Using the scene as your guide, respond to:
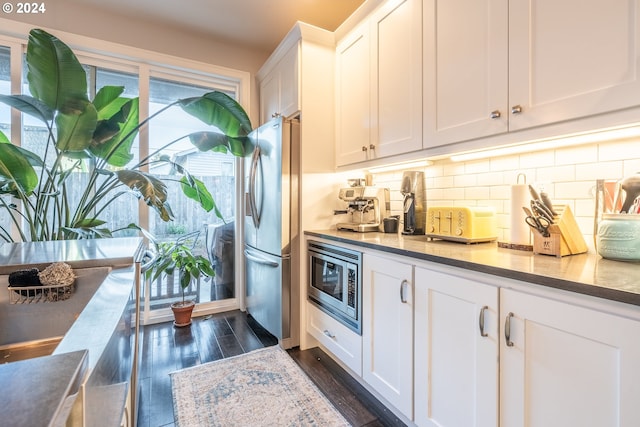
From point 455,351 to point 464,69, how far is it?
1.30 meters

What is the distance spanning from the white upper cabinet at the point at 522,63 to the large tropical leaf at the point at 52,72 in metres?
2.14

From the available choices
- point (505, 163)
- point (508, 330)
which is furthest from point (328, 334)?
point (505, 163)

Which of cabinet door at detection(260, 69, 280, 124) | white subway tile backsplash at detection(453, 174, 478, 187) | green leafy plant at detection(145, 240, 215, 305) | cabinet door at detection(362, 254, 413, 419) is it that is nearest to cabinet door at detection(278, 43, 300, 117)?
cabinet door at detection(260, 69, 280, 124)

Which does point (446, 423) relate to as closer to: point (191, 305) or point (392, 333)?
point (392, 333)

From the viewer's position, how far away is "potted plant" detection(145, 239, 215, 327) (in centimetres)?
264

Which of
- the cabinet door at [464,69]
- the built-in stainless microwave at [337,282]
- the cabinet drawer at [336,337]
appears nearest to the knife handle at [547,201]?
the cabinet door at [464,69]

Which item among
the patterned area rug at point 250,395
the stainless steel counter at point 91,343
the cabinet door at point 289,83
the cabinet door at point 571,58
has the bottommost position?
the patterned area rug at point 250,395

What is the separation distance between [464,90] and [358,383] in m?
1.80

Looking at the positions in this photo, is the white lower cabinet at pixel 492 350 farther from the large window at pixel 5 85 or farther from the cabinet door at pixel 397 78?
the large window at pixel 5 85

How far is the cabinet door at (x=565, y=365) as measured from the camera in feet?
2.54

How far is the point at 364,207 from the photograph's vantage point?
2.22 m

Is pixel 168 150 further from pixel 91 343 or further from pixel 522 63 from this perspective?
pixel 522 63

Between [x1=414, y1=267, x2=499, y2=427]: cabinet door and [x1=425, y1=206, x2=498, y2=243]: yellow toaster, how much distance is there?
1.34ft

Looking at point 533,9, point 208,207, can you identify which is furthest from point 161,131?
point 533,9
